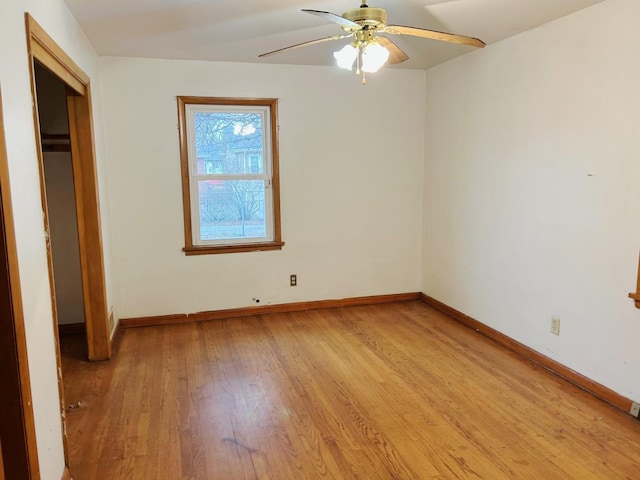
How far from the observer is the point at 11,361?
146cm

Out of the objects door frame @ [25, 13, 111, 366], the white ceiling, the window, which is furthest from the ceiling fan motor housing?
the window

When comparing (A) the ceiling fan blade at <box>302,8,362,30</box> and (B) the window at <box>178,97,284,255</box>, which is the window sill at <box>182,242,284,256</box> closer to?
(B) the window at <box>178,97,284,255</box>

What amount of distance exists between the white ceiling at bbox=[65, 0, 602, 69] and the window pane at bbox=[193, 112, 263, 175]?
570 mm

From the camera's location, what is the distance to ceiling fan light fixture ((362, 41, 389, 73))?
2.18 m

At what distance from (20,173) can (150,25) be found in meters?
1.80

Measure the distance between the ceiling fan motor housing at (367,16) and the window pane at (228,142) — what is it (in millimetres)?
2279

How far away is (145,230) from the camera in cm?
405

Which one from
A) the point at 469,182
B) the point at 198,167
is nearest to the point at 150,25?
the point at 198,167

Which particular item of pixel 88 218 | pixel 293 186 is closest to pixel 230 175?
pixel 293 186

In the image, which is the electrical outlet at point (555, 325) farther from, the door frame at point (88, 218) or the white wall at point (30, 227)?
the door frame at point (88, 218)

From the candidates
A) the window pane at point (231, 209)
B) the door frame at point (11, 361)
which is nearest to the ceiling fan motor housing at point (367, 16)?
the door frame at point (11, 361)

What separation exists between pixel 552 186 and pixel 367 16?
1.82 metres

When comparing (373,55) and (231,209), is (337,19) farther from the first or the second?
(231,209)

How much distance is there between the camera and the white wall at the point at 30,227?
5.16 ft
